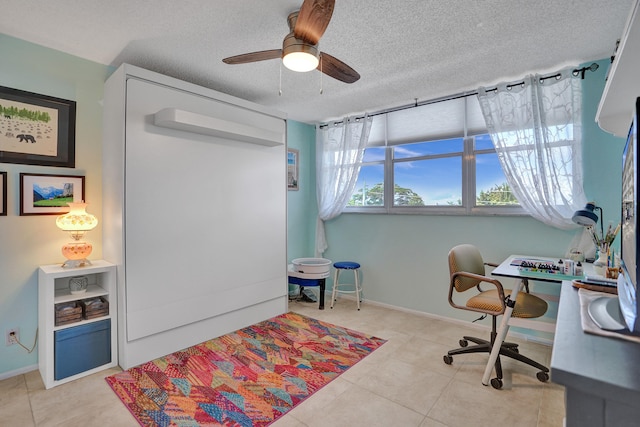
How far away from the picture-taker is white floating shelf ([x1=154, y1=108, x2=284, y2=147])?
250 centimetres

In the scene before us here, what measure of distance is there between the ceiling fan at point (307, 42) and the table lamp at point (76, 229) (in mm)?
1672

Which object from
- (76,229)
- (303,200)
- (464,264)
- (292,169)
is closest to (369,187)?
(303,200)

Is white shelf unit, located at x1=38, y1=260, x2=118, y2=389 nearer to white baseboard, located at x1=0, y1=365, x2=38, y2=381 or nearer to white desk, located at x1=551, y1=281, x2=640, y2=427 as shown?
white baseboard, located at x1=0, y1=365, x2=38, y2=381

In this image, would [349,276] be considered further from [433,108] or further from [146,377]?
[146,377]

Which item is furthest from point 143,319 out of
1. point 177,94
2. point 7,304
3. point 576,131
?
point 576,131

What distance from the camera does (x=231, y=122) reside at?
2.93 m

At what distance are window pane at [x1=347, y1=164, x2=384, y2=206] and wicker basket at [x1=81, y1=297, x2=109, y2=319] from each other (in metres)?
3.04

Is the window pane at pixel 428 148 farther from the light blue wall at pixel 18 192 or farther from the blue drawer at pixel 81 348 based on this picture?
the blue drawer at pixel 81 348

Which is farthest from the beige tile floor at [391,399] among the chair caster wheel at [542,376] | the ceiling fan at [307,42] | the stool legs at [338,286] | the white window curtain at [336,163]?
the ceiling fan at [307,42]

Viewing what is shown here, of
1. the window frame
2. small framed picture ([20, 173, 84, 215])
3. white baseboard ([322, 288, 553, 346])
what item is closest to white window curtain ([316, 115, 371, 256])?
the window frame

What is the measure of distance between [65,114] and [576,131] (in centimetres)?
428

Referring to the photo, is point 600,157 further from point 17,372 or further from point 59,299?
point 17,372

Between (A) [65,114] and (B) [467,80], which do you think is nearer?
(A) [65,114]

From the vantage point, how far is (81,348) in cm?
237
